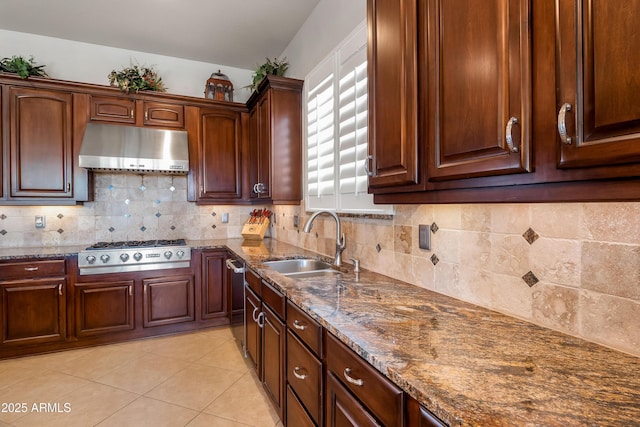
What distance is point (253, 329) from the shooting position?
7.70 ft

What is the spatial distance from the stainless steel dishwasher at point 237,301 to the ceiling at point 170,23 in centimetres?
226

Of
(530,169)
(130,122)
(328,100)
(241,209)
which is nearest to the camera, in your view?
(530,169)

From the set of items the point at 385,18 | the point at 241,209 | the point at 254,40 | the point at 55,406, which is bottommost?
the point at 55,406

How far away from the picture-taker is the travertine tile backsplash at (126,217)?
3.30 meters

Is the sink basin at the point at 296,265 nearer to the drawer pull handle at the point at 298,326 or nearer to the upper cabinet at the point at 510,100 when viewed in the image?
the drawer pull handle at the point at 298,326

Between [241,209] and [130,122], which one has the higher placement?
[130,122]

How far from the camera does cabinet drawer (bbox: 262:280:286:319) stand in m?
1.72

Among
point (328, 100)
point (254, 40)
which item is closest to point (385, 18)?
point (328, 100)

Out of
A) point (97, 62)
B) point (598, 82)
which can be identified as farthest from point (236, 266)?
point (97, 62)

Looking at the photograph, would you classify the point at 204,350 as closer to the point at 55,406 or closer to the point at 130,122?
the point at 55,406

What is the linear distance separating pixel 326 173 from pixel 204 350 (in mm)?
1965

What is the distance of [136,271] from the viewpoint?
3201mm

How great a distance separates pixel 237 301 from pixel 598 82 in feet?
9.49

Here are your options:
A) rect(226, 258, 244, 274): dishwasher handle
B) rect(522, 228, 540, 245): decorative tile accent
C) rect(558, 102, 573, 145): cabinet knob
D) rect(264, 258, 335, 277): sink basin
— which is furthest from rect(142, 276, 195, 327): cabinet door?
rect(558, 102, 573, 145): cabinet knob
